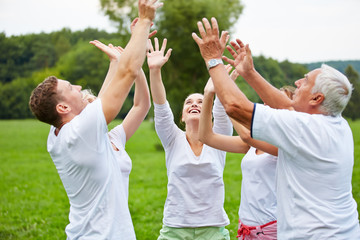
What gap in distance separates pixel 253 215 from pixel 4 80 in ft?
95.6

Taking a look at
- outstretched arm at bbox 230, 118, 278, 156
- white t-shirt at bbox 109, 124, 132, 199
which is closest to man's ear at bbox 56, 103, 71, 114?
white t-shirt at bbox 109, 124, 132, 199

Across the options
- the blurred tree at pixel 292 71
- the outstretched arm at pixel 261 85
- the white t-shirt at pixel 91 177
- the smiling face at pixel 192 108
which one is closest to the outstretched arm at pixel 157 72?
the smiling face at pixel 192 108

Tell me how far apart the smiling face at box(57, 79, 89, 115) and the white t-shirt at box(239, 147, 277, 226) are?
5.85ft

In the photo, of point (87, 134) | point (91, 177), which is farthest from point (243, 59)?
point (91, 177)

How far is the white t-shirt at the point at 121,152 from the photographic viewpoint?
3.23 metres

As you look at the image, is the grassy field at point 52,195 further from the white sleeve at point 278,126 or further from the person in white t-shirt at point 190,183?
the white sleeve at point 278,126

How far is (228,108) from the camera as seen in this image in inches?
96.7

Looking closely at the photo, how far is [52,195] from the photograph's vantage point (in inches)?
393

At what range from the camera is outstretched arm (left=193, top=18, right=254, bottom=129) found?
7.89ft

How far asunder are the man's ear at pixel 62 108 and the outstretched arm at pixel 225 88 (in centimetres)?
105

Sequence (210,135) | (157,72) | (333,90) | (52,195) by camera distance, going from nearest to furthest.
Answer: (333,90) → (210,135) → (157,72) → (52,195)

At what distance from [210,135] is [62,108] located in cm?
138

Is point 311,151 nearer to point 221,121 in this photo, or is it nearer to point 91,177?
point 91,177

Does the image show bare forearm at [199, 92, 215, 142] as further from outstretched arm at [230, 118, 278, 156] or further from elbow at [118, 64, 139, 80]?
elbow at [118, 64, 139, 80]
